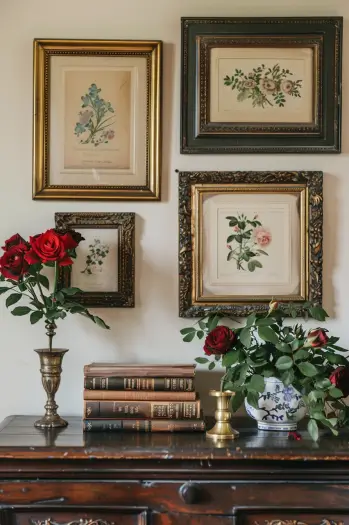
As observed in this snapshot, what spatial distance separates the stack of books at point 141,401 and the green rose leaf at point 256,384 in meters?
0.18

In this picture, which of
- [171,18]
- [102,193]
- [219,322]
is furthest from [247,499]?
[171,18]

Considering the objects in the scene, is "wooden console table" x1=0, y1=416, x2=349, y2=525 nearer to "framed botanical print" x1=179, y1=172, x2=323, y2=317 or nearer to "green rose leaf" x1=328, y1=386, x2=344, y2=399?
"green rose leaf" x1=328, y1=386, x2=344, y2=399

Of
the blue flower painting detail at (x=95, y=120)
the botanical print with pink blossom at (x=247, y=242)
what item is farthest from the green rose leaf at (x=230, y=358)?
the blue flower painting detail at (x=95, y=120)

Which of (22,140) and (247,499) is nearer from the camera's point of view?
(247,499)

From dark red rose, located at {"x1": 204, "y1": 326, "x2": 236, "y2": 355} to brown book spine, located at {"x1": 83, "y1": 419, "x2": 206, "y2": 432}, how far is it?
0.69ft

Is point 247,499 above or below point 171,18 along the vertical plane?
below

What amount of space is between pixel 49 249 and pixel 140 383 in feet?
1.59

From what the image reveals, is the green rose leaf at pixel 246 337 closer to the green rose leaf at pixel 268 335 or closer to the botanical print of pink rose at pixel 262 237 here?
the green rose leaf at pixel 268 335

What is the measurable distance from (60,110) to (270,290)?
3.08ft

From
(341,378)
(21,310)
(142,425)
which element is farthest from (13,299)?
(341,378)

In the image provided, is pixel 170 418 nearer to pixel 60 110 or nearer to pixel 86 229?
pixel 86 229

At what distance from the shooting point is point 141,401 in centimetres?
208

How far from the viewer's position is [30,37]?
2400mm

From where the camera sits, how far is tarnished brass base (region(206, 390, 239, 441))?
2000 millimetres
